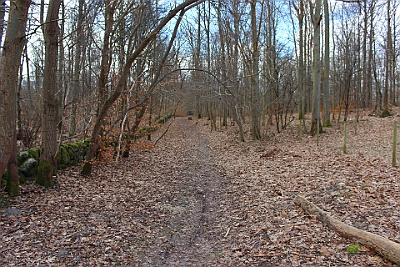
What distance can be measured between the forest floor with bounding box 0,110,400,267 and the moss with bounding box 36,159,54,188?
30cm

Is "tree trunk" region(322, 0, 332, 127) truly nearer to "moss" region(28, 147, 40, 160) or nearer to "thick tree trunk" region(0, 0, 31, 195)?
"moss" region(28, 147, 40, 160)

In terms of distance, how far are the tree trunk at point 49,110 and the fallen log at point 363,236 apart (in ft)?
18.9

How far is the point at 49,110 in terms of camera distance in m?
7.20

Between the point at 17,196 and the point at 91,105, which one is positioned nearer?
the point at 17,196

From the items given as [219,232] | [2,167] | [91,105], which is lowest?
[219,232]

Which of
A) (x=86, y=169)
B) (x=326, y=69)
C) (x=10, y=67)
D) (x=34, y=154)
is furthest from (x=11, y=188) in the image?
(x=326, y=69)

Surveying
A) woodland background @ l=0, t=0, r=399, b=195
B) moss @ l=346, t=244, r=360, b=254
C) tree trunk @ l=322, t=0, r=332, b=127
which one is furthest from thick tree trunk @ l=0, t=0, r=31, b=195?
tree trunk @ l=322, t=0, r=332, b=127

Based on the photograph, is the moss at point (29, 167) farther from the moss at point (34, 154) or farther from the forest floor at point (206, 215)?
the forest floor at point (206, 215)

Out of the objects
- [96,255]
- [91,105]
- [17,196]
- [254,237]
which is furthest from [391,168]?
[91,105]

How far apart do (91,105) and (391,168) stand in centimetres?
964

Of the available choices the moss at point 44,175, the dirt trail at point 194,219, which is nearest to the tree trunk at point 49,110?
the moss at point 44,175

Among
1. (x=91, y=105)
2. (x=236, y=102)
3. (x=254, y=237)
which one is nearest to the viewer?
(x=254, y=237)

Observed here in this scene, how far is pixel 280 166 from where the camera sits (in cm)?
955

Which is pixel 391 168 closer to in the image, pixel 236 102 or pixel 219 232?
pixel 219 232
